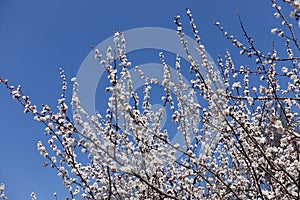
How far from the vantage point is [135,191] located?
4.24 m

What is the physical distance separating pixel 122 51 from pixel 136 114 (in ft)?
2.48

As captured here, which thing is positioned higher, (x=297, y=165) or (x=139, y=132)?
(x=139, y=132)

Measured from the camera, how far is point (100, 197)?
3859mm

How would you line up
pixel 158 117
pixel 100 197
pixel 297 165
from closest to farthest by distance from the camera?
pixel 297 165, pixel 100 197, pixel 158 117

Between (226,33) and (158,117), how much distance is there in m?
1.49

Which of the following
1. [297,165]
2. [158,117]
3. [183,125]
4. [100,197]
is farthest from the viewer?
[158,117]

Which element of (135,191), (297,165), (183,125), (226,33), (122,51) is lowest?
(297,165)

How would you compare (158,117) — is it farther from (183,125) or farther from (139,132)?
(139,132)

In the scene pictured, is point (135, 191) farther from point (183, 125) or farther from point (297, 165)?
point (297, 165)

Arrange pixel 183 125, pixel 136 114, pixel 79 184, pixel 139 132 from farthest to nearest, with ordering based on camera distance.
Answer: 1. pixel 183 125
2. pixel 79 184
3. pixel 136 114
4. pixel 139 132

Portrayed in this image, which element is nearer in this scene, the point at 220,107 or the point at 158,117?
the point at 220,107

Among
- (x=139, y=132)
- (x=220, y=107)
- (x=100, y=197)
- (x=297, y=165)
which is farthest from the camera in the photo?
(x=100, y=197)

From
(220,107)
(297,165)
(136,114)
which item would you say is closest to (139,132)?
(136,114)

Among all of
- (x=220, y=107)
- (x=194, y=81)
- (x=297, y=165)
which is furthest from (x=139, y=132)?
(x=297, y=165)
